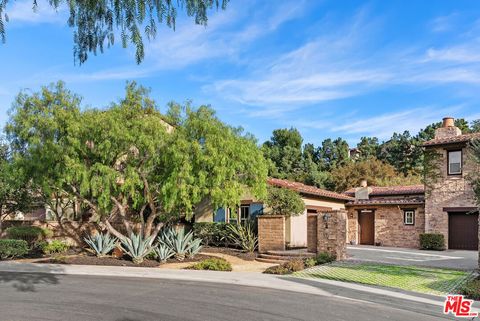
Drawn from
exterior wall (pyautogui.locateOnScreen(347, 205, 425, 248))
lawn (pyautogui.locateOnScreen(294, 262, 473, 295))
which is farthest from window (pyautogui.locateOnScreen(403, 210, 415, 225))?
lawn (pyautogui.locateOnScreen(294, 262, 473, 295))

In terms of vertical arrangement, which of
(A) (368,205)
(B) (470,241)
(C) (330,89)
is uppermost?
(C) (330,89)

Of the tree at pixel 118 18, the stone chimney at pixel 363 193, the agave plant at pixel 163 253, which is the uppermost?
the tree at pixel 118 18

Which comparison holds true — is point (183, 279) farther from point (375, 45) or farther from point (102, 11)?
point (375, 45)

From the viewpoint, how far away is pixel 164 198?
15914 mm

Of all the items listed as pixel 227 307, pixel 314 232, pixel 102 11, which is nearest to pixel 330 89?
pixel 314 232

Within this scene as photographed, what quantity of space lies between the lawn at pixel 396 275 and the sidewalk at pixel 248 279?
682 mm

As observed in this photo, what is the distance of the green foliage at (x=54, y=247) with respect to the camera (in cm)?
1939

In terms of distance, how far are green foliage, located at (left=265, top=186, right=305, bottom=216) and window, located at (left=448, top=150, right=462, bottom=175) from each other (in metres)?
10.8

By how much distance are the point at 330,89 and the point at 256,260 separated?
32.3 feet

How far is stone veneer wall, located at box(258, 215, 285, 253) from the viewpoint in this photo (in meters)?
18.9

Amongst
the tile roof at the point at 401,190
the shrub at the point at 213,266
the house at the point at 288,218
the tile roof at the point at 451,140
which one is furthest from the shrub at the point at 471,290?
the tile roof at the point at 401,190

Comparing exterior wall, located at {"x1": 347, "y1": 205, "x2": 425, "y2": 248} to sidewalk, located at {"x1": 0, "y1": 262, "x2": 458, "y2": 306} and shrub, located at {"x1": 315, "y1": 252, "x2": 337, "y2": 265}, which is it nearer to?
shrub, located at {"x1": 315, "y1": 252, "x2": 337, "y2": 265}

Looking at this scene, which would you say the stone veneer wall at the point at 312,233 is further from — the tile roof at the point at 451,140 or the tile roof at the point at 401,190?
the tile roof at the point at 401,190

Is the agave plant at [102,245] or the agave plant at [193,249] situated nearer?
the agave plant at [102,245]
